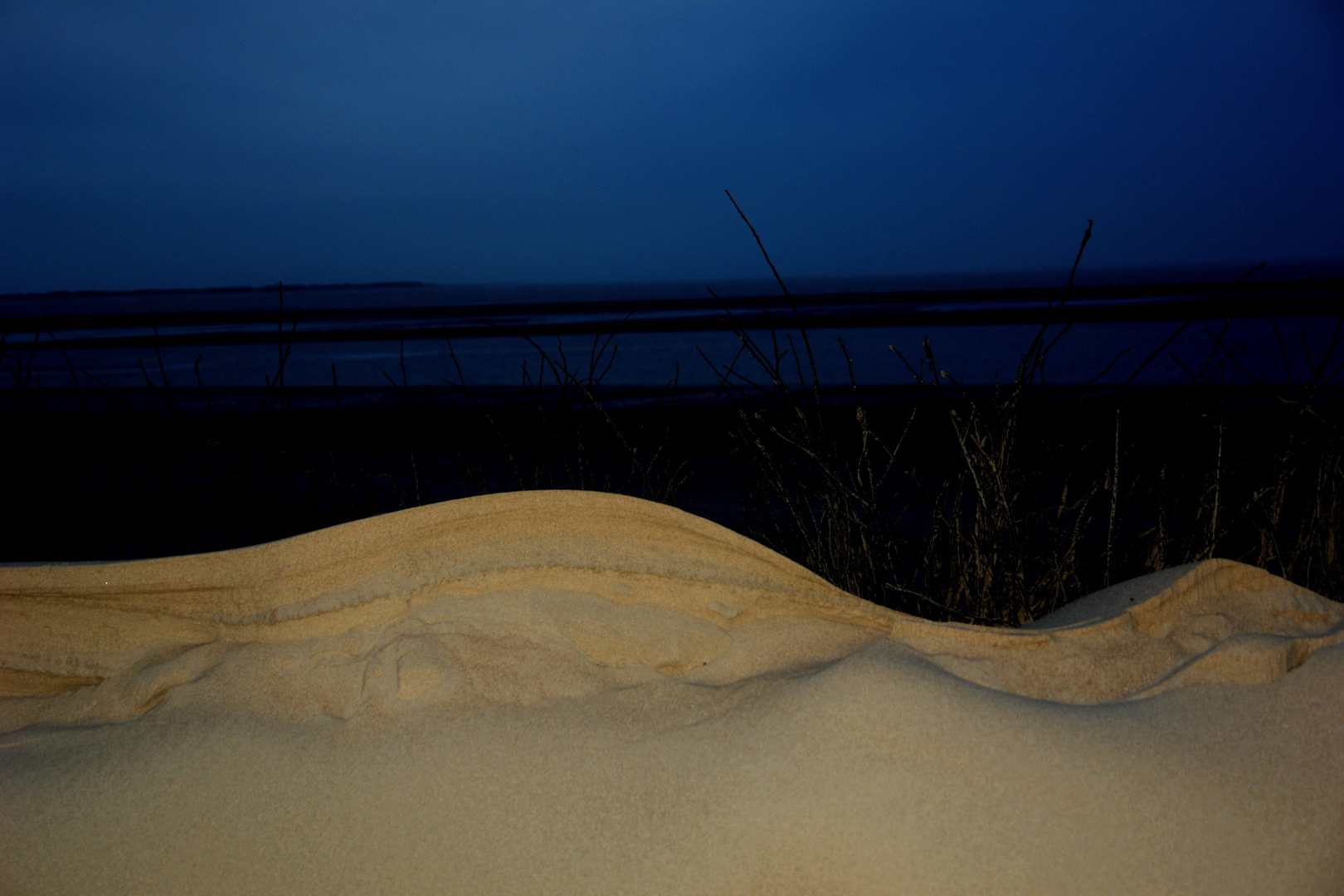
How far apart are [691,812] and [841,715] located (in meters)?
0.23

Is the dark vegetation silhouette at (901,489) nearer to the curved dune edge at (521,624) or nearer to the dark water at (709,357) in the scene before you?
the curved dune edge at (521,624)

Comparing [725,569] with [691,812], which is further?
[725,569]

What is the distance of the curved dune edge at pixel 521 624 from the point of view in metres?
1.27

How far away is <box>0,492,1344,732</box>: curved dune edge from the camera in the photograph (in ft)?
4.16

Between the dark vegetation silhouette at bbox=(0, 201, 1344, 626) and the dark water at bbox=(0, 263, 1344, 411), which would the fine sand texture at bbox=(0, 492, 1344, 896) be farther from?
the dark water at bbox=(0, 263, 1344, 411)

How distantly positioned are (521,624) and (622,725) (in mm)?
242

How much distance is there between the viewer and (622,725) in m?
1.18

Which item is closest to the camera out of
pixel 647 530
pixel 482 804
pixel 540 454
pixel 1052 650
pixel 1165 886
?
pixel 1165 886

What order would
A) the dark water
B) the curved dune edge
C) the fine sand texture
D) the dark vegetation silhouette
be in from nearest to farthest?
the fine sand texture → the curved dune edge → the dark vegetation silhouette → the dark water

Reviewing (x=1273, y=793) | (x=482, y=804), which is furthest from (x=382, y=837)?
(x=1273, y=793)

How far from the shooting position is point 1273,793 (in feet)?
3.50

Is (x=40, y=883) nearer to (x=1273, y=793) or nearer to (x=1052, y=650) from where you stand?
(x=1052, y=650)

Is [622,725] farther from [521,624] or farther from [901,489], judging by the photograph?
[901,489]

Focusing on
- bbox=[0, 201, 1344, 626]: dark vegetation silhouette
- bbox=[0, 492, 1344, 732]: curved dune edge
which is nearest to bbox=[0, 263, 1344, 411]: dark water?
bbox=[0, 201, 1344, 626]: dark vegetation silhouette
